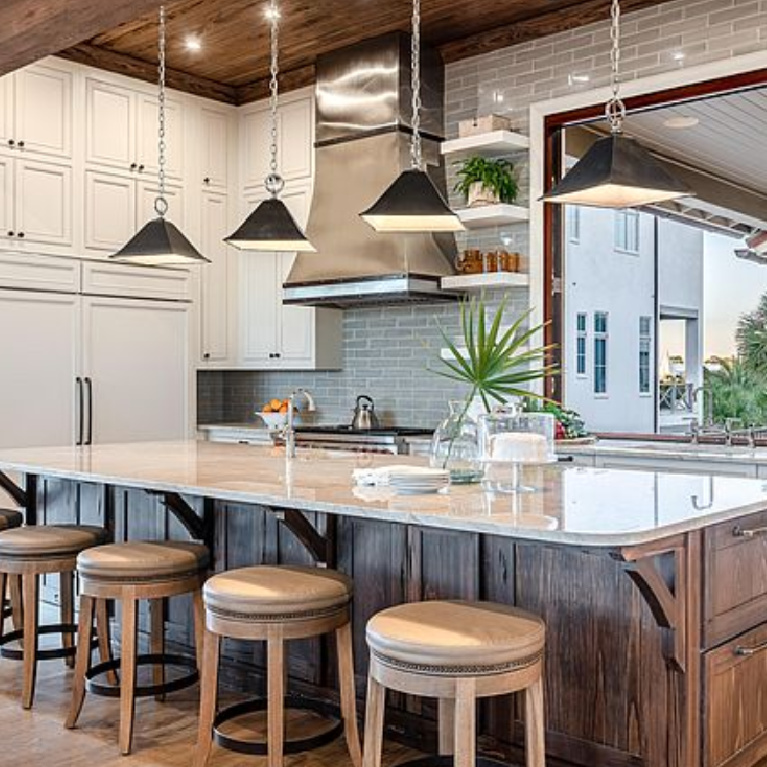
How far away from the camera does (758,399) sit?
5289 millimetres

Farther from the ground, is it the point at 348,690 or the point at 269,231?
the point at 269,231

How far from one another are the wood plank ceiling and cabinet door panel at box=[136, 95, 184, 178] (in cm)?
18

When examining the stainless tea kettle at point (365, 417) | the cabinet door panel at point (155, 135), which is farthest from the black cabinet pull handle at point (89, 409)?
the stainless tea kettle at point (365, 417)

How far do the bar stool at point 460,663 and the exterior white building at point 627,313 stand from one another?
11.1 ft

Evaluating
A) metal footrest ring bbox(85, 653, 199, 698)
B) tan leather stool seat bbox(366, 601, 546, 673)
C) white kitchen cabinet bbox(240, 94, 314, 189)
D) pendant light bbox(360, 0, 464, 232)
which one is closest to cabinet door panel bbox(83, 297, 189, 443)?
white kitchen cabinet bbox(240, 94, 314, 189)

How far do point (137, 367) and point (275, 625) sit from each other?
3847 mm

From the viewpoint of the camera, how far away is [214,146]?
6.75m

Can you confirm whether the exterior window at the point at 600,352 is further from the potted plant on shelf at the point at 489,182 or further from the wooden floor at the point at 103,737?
the wooden floor at the point at 103,737

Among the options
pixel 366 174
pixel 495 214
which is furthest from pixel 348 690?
pixel 366 174

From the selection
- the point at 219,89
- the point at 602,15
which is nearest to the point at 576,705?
the point at 602,15

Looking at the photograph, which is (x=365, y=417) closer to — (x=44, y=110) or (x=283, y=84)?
(x=283, y=84)

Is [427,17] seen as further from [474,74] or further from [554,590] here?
[554,590]

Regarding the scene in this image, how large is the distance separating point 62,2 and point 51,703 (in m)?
2.50

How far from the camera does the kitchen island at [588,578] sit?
2.49 meters
